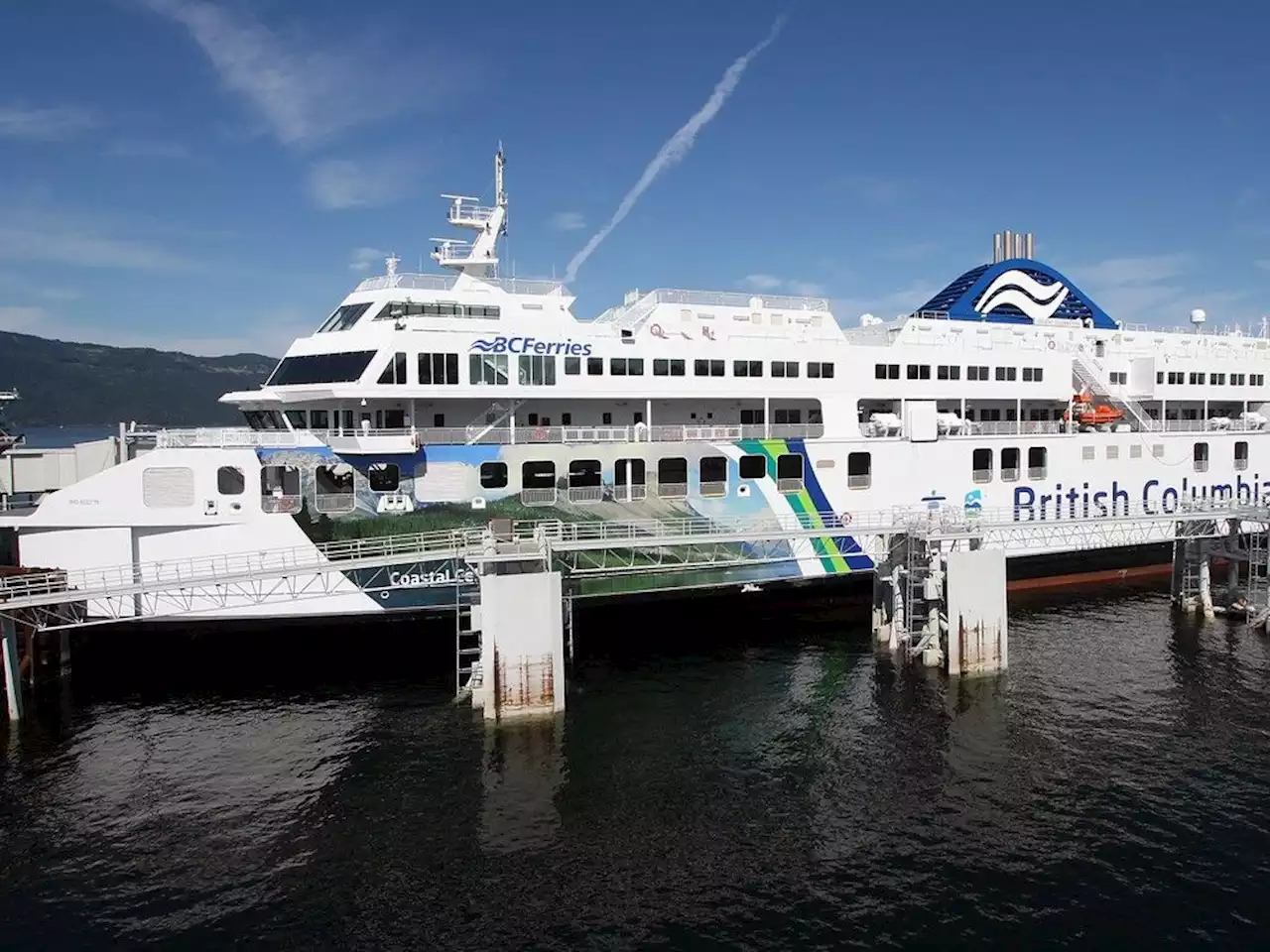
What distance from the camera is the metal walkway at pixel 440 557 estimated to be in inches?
857

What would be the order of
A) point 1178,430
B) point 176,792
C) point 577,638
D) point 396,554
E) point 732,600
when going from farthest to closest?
point 1178,430 → point 732,600 → point 577,638 → point 396,554 → point 176,792

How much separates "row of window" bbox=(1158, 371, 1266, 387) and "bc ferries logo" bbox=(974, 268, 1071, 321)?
179 inches

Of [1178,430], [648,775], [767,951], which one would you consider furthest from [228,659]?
[1178,430]

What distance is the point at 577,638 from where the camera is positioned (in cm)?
2753

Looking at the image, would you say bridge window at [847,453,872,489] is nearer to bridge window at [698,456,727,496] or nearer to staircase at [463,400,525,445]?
bridge window at [698,456,727,496]

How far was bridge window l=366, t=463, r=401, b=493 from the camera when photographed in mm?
24453

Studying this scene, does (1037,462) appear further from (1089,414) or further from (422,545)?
(422,545)

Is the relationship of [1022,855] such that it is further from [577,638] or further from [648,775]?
[577,638]

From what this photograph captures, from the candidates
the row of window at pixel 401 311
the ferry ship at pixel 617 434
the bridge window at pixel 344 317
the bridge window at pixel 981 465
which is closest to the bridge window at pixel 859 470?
the ferry ship at pixel 617 434

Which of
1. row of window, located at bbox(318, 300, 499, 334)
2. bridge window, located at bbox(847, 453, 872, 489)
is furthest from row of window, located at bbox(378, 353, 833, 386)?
bridge window, located at bbox(847, 453, 872, 489)

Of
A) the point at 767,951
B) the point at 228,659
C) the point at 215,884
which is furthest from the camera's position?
the point at 228,659

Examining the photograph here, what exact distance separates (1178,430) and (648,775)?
29.6 meters

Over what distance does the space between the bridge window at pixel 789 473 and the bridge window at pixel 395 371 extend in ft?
38.0

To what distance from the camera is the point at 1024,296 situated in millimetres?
40812
